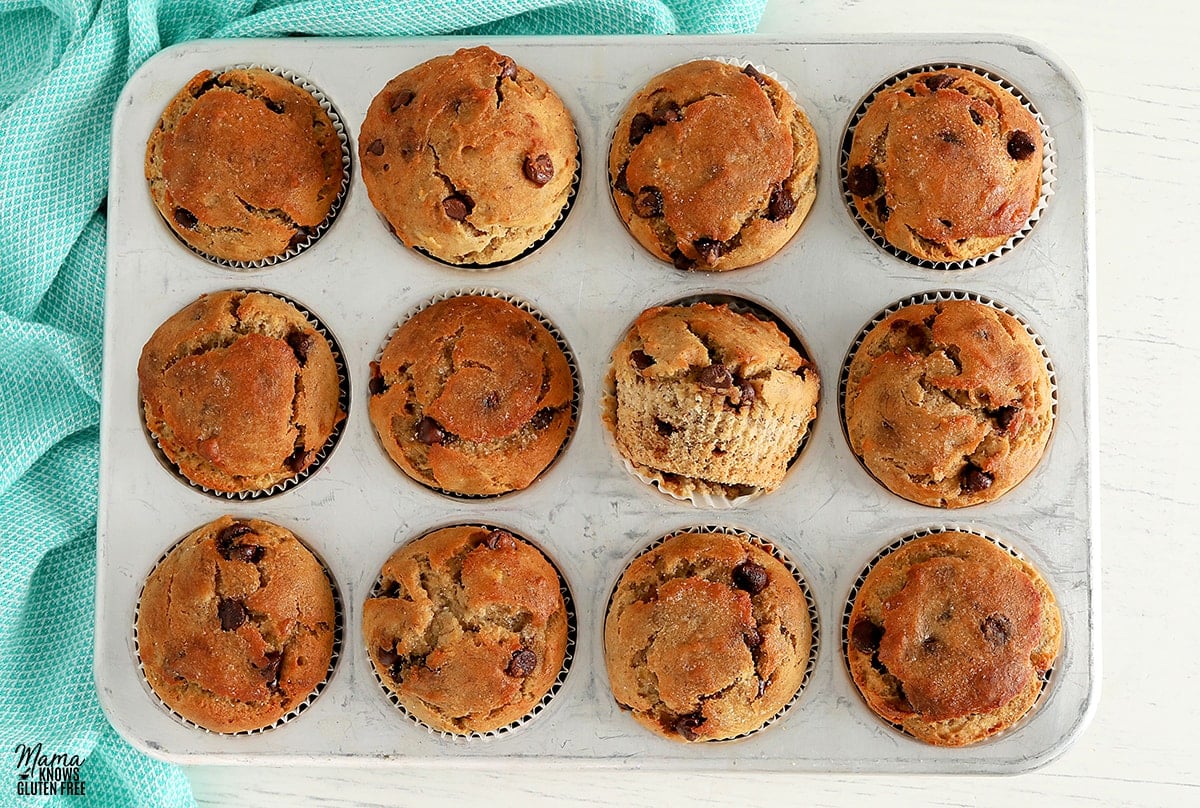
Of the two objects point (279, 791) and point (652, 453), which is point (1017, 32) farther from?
point (279, 791)

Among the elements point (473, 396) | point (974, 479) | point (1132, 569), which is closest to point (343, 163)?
point (473, 396)

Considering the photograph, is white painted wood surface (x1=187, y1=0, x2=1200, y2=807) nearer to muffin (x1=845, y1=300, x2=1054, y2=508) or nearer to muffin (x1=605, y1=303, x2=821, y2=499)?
muffin (x1=845, y1=300, x2=1054, y2=508)

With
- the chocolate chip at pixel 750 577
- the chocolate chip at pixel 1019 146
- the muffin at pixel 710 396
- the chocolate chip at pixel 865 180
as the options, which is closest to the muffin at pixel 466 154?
the muffin at pixel 710 396

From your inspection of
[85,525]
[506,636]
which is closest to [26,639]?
[85,525]

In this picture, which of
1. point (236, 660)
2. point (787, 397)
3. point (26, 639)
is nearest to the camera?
point (787, 397)

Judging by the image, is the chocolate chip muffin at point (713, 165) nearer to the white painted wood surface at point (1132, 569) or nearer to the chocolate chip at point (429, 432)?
the chocolate chip at point (429, 432)

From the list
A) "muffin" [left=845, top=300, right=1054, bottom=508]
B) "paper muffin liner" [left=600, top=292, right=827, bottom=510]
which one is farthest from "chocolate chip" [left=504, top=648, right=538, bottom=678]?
"muffin" [left=845, top=300, right=1054, bottom=508]

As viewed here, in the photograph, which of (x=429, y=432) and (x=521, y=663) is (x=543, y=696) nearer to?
(x=521, y=663)
